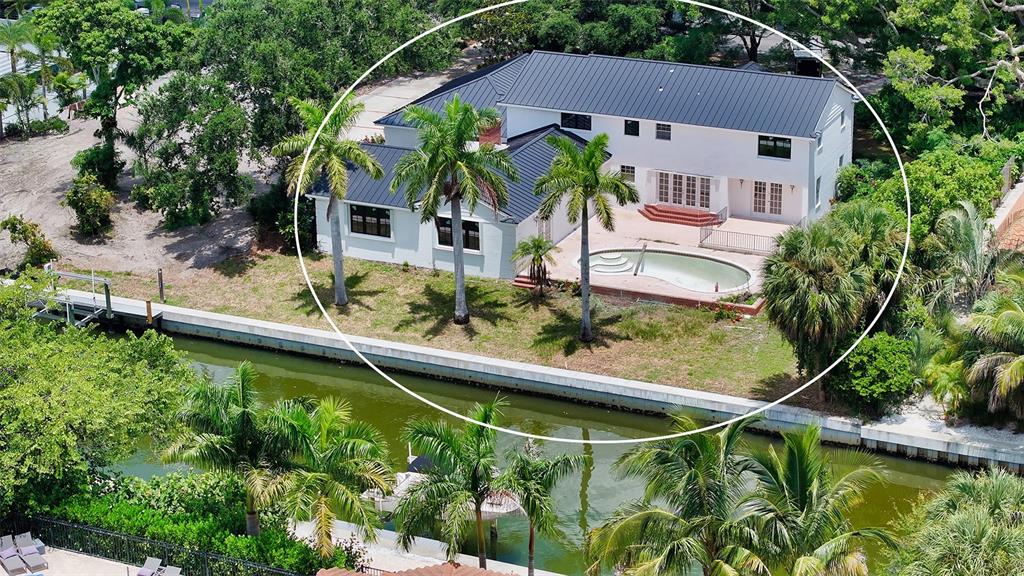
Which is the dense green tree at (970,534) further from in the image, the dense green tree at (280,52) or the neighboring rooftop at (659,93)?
the dense green tree at (280,52)

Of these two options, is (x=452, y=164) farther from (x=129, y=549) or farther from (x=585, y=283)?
(x=129, y=549)

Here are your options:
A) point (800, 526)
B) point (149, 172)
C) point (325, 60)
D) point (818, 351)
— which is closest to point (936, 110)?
point (818, 351)

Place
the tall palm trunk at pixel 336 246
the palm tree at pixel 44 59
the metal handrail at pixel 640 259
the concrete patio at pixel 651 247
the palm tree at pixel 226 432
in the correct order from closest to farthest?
the palm tree at pixel 226 432 → the concrete patio at pixel 651 247 → the tall palm trunk at pixel 336 246 → the metal handrail at pixel 640 259 → the palm tree at pixel 44 59

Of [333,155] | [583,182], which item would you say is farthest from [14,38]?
[583,182]

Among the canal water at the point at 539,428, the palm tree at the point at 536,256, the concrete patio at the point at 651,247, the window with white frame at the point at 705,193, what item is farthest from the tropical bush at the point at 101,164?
the window with white frame at the point at 705,193

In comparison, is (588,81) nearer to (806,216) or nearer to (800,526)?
(806,216)

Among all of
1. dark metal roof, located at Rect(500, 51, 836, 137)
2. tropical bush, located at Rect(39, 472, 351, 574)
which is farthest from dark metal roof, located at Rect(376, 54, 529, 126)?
tropical bush, located at Rect(39, 472, 351, 574)

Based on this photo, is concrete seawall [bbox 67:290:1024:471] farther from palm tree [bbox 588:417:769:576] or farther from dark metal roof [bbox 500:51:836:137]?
dark metal roof [bbox 500:51:836:137]
